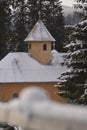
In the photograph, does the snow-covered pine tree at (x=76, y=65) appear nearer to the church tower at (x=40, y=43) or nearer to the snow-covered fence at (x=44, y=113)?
the snow-covered fence at (x=44, y=113)

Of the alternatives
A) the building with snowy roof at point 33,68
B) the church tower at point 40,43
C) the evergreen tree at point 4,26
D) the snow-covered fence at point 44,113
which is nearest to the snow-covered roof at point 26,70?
the building with snowy roof at point 33,68

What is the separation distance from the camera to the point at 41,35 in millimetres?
37312

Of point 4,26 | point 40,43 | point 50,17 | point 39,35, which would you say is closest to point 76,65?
point 39,35

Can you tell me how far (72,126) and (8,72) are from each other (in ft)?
111

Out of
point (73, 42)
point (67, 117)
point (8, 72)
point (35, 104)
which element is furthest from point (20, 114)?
point (8, 72)

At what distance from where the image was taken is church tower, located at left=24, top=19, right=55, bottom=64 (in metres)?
37.3

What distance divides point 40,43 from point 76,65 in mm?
18693

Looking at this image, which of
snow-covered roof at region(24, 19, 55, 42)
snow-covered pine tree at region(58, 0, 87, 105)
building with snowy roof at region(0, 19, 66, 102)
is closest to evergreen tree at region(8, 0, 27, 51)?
building with snowy roof at region(0, 19, 66, 102)

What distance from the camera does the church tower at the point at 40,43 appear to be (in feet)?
122

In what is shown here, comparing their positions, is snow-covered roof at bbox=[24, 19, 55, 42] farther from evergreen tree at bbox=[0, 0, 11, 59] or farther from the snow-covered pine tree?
the snow-covered pine tree

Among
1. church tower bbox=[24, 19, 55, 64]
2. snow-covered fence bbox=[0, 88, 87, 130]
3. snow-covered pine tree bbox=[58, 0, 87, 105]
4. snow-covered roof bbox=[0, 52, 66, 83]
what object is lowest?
snow-covered roof bbox=[0, 52, 66, 83]

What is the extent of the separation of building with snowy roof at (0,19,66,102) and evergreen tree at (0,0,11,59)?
444 cm

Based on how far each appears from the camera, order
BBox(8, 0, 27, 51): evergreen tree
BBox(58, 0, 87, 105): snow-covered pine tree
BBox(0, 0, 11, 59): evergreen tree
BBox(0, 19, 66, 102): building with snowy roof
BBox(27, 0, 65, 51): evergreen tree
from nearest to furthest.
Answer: BBox(58, 0, 87, 105): snow-covered pine tree
BBox(0, 19, 66, 102): building with snowy roof
BBox(0, 0, 11, 59): evergreen tree
BBox(8, 0, 27, 51): evergreen tree
BBox(27, 0, 65, 51): evergreen tree

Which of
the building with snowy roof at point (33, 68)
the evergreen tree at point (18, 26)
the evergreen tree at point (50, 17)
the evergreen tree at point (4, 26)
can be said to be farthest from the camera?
the evergreen tree at point (50, 17)
